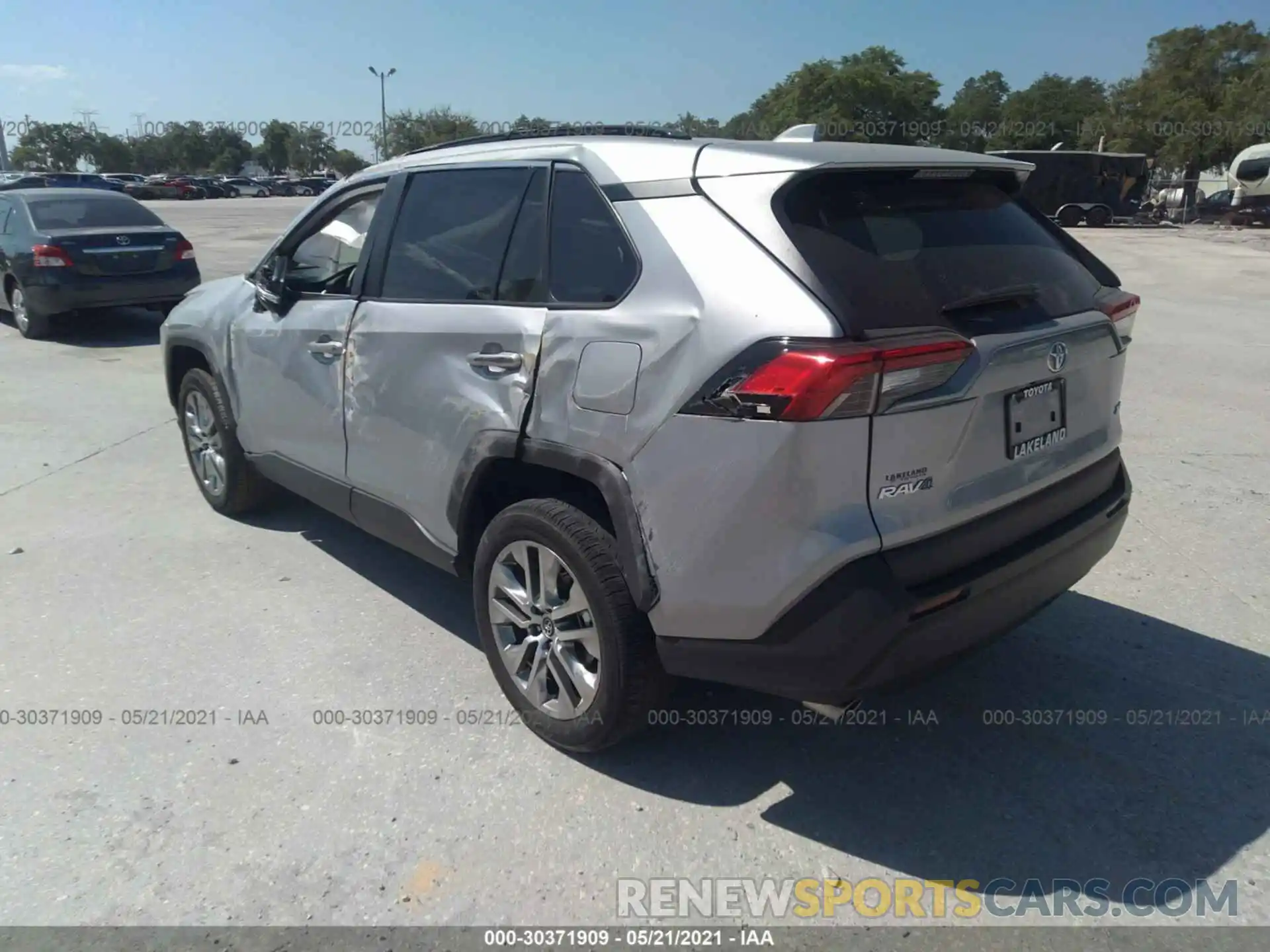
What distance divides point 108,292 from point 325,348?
8.03 m

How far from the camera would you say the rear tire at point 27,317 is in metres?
10.7

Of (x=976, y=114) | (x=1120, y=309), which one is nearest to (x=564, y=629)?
(x=1120, y=309)

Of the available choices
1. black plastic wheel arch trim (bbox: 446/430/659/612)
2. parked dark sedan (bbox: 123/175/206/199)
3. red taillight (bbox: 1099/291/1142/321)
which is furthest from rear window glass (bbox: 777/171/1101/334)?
parked dark sedan (bbox: 123/175/206/199)

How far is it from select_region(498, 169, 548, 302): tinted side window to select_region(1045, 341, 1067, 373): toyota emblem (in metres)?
1.51

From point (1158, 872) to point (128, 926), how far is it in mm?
2716

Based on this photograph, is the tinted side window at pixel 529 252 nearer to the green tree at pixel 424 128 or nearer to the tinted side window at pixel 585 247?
the tinted side window at pixel 585 247

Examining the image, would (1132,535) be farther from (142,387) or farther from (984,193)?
(142,387)

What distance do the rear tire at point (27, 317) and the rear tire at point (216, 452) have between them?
21.5 ft

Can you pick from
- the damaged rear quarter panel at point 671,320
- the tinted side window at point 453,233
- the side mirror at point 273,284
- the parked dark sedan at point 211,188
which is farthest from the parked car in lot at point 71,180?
the parked dark sedan at point 211,188

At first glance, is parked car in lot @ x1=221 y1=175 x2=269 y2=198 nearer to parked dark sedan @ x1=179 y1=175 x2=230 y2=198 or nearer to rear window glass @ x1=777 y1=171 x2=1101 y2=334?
parked dark sedan @ x1=179 y1=175 x2=230 y2=198

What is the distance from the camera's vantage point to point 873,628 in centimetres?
237

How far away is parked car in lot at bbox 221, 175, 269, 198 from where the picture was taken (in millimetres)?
65688

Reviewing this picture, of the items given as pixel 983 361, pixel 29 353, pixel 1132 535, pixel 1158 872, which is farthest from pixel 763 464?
pixel 29 353

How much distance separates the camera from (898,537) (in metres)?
2.44
